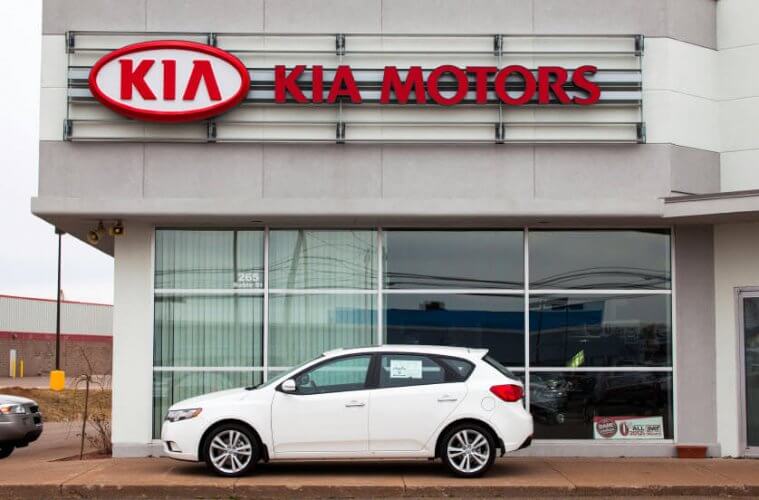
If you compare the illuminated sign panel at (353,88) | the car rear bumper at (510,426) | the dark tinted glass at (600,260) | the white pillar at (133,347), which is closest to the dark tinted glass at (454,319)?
the dark tinted glass at (600,260)

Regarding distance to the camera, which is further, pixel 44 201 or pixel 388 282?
pixel 388 282

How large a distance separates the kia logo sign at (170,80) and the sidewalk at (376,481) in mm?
4966

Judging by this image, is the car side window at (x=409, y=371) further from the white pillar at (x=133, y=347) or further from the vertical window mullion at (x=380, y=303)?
the white pillar at (x=133, y=347)

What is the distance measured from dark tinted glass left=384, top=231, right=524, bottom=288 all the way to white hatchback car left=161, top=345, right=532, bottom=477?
288 centimetres

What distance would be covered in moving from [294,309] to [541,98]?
478 centimetres

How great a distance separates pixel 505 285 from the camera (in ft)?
52.4

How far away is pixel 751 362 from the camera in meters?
15.8

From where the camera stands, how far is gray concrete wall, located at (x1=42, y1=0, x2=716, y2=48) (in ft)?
51.1

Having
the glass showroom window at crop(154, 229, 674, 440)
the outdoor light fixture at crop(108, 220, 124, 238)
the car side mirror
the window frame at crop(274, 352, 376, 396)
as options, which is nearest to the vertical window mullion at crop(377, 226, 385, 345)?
the glass showroom window at crop(154, 229, 674, 440)

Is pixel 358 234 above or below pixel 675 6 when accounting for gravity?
below

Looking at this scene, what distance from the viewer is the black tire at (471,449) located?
13156 millimetres

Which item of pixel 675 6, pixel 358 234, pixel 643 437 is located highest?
pixel 675 6

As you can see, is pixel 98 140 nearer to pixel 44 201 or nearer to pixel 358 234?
pixel 44 201

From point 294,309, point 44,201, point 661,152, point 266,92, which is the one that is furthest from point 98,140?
point 661,152
